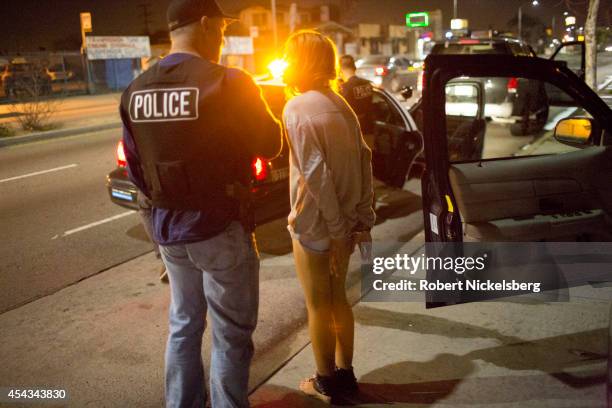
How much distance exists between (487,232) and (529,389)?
1023mm

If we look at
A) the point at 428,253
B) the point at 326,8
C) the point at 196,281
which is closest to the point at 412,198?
the point at 428,253

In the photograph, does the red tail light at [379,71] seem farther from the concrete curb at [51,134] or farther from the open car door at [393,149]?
the open car door at [393,149]

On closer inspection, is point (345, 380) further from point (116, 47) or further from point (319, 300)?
point (116, 47)

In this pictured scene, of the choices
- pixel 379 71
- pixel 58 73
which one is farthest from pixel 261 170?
pixel 58 73

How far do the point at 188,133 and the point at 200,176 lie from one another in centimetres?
18

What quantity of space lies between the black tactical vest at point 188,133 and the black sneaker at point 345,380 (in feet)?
3.82

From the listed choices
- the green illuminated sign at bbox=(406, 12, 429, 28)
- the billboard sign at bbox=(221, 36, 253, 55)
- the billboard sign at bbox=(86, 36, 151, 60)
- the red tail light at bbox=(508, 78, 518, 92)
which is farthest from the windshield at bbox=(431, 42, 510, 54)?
the billboard sign at bbox=(221, 36, 253, 55)

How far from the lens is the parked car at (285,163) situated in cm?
549

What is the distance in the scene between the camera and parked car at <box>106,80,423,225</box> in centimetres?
549

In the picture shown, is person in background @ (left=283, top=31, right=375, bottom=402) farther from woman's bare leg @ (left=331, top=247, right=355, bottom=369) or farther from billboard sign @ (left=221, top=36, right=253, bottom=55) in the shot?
billboard sign @ (left=221, top=36, right=253, bottom=55)

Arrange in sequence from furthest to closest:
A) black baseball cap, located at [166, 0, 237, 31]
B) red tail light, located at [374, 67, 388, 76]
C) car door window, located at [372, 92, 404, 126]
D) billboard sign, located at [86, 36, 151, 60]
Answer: billboard sign, located at [86, 36, 151, 60] < red tail light, located at [374, 67, 388, 76] < car door window, located at [372, 92, 404, 126] < black baseball cap, located at [166, 0, 237, 31]

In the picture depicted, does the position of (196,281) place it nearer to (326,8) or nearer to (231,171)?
(231,171)

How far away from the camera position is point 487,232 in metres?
3.73

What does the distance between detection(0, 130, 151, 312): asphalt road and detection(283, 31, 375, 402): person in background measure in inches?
112
